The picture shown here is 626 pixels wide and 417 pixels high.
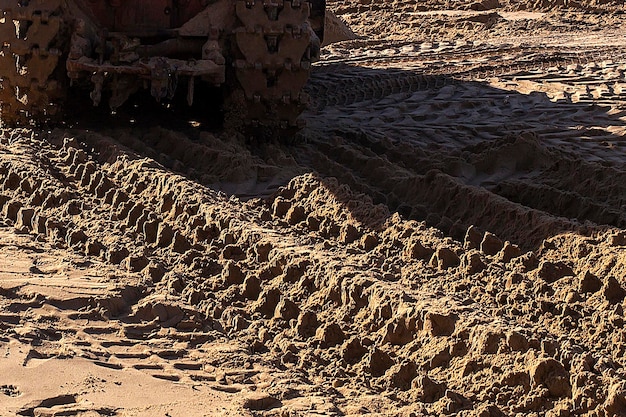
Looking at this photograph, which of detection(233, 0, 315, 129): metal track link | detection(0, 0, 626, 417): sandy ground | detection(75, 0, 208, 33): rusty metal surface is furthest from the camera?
detection(75, 0, 208, 33): rusty metal surface

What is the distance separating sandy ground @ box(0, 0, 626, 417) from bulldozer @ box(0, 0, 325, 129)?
0.91 ft

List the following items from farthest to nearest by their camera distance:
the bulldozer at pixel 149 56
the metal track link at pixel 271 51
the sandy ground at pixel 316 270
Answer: the metal track link at pixel 271 51, the bulldozer at pixel 149 56, the sandy ground at pixel 316 270

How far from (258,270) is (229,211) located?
87cm

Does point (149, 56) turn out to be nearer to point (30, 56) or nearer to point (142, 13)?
point (142, 13)

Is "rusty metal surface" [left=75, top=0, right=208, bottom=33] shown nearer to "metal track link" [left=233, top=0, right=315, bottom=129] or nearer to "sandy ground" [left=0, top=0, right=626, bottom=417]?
"metal track link" [left=233, top=0, right=315, bottom=129]

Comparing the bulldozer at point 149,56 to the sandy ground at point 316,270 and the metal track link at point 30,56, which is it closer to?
the metal track link at point 30,56

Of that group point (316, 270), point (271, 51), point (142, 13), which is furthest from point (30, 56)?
point (316, 270)

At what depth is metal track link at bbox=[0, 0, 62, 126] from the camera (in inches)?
303

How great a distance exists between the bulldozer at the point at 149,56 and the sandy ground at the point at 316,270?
0.28 m

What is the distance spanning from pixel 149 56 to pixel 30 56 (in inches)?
33.4

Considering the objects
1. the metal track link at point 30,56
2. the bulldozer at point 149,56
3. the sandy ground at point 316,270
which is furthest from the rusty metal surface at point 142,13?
the sandy ground at point 316,270

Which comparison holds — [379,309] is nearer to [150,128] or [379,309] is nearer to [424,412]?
[424,412]

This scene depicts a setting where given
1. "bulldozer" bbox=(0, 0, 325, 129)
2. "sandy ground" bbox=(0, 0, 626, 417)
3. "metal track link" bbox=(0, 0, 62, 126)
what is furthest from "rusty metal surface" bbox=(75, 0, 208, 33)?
"sandy ground" bbox=(0, 0, 626, 417)

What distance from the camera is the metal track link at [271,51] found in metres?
7.82
